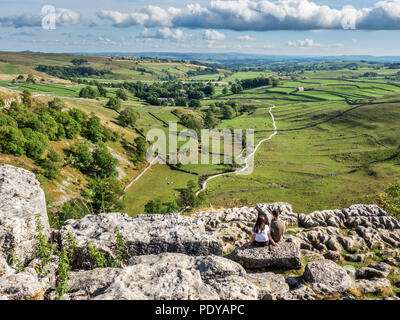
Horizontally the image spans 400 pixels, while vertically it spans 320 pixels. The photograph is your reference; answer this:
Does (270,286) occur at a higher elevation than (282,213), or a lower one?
higher

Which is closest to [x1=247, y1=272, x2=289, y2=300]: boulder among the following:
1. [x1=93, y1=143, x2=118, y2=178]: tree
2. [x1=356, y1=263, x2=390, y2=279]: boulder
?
[x1=356, y1=263, x2=390, y2=279]: boulder

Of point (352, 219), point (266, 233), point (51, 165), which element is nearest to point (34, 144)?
point (51, 165)

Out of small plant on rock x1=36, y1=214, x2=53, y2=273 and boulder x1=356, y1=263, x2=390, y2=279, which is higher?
small plant on rock x1=36, y1=214, x2=53, y2=273

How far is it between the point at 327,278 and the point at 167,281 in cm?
945

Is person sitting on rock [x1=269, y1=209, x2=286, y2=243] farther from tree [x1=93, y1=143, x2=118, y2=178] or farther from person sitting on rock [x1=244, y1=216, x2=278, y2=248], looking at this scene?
tree [x1=93, y1=143, x2=118, y2=178]

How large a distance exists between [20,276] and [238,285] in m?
9.97

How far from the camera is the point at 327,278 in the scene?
14266 mm

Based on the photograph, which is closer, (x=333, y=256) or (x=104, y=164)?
(x=333, y=256)

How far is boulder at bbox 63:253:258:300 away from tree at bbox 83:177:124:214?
4909 centimetres

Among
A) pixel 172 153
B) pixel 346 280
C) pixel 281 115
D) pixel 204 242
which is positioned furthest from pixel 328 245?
pixel 281 115

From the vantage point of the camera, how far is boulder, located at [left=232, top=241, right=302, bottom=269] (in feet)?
53.0

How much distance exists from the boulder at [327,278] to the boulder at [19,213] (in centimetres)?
1612

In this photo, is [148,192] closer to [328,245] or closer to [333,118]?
[328,245]

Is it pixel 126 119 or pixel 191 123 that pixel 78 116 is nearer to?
pixel 126 119
